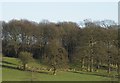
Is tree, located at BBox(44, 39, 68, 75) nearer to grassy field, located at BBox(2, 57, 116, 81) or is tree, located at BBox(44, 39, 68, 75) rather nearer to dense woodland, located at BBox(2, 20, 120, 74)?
dense woodland, located at BBox(2, 20, 120, 74)

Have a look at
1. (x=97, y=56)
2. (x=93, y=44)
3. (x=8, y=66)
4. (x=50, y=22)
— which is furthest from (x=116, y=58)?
(x=50, y=22)

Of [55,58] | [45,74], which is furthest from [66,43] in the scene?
[45,74]

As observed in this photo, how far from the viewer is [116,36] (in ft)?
204

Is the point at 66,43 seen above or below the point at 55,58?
above

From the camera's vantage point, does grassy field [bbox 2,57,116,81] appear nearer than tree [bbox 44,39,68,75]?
Result: Yes

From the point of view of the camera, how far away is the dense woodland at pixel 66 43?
56.7m

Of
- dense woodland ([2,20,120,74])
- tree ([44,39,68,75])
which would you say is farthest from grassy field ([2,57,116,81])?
dense woodland ([2,20,120,74])

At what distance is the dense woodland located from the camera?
56.7 m

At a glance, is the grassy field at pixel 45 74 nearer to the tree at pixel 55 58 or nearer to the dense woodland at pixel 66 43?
the tree at pixel 55 58

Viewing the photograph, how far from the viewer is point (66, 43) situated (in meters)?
71.6

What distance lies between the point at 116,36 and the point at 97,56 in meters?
6.53

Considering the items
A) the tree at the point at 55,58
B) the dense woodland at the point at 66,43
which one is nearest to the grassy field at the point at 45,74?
the tree at the point at 55,58

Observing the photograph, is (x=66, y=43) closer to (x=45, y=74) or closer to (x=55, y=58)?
(x=55, y=58)

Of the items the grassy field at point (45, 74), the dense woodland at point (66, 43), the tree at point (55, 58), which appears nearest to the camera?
the grassy field at point (45, 74)
